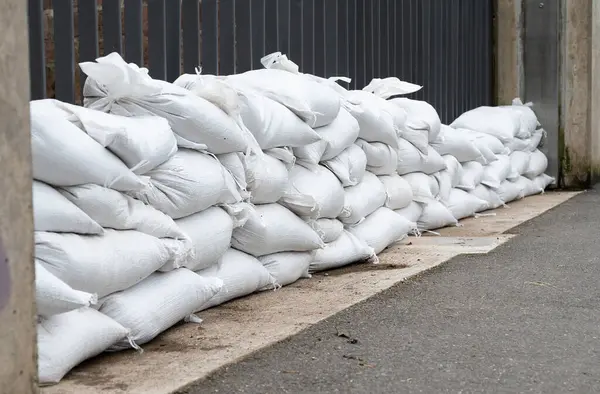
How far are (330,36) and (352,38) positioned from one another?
363mm

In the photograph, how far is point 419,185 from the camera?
5.77 metres

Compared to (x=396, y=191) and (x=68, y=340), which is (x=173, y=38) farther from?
(x=68, y=340)

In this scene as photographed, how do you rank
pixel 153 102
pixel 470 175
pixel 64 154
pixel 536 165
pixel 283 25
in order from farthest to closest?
pixel 536 165 < pixel 470 175 < pixel 283 25 < pixel 153 102 < pixel 64 154

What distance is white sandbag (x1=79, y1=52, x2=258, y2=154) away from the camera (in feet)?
10.9

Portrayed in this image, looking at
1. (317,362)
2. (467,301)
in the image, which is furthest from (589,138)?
(317,362)

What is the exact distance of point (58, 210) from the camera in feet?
8.73

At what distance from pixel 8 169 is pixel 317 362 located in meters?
1.06

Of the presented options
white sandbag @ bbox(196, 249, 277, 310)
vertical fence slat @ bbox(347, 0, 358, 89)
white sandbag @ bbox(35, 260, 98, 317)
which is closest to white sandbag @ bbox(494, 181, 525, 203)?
vertical fence slat @ bbox(347, 0, 358, 89)

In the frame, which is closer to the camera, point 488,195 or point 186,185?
point 186,185

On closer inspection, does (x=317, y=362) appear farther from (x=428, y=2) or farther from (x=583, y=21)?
(x=583, y=21)

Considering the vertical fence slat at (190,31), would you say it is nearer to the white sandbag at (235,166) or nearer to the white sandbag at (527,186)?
the white sandbag at (235,166)

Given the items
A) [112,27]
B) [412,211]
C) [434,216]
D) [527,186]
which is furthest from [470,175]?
[112,27]

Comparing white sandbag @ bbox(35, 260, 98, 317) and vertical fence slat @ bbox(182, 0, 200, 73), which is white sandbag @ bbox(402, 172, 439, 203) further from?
white sandbag @ bbox(35, 260, 98, 317)

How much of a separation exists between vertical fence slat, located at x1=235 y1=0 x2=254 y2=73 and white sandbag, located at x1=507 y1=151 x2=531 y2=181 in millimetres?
3268
